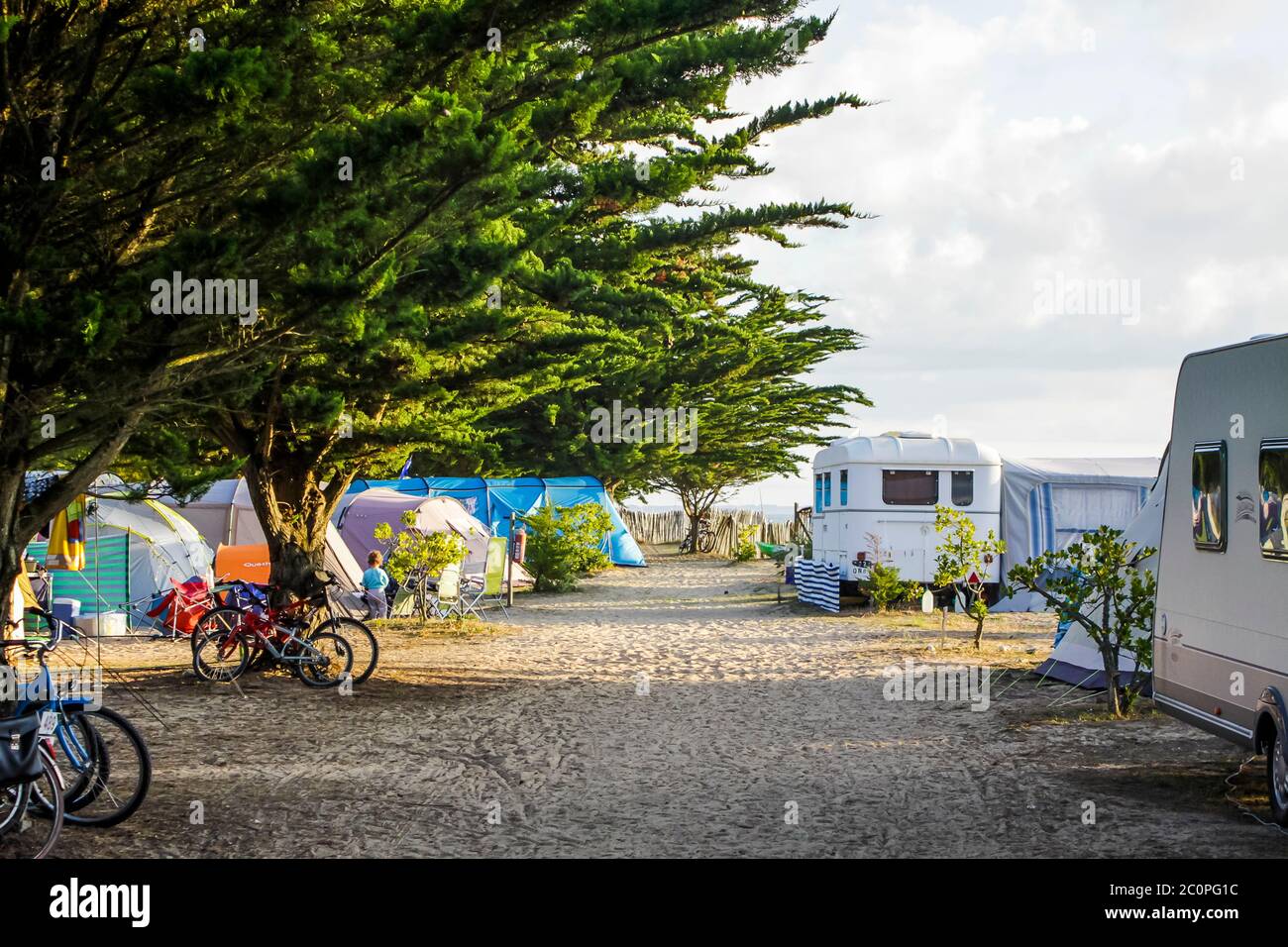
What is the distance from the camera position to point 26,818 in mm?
6742

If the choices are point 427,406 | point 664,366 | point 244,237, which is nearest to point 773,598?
point 427,406

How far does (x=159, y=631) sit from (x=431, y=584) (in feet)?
12.9

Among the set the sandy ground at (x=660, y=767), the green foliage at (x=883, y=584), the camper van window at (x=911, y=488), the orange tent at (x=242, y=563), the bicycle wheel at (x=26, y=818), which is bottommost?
the sandy ground at (x=660, y=767)

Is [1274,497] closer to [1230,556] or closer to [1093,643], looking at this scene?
[1230,556]

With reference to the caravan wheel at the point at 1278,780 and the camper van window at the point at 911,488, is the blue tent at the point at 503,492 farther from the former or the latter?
the caravan wheel at the point at 1278,780

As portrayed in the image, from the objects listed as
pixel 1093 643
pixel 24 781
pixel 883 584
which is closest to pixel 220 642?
pixel 24 781

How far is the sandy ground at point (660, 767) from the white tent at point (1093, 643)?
0.35 meters

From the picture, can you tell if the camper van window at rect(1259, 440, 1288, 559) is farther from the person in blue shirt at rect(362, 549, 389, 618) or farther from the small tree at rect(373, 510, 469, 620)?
the person in blue shirt at rect(362, 549, 389, 618)

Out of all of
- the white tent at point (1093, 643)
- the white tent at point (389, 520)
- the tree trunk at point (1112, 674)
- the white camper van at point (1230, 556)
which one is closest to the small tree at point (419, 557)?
the white tent at point (389, 520)

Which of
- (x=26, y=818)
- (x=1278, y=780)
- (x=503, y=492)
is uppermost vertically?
(x=503, y=492)

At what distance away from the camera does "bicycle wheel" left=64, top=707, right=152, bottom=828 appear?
7.02 metres

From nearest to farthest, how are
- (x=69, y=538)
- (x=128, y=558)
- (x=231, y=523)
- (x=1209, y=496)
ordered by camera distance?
(x=1209, y=496)
(x=69, y=538)
(x=128, y=558)
(x=231, y=523)

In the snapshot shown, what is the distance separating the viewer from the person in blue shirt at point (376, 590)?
1931 centimetres

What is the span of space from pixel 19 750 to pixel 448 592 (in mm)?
13051
